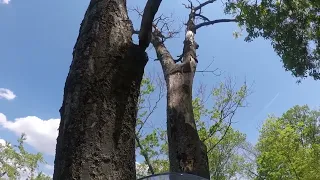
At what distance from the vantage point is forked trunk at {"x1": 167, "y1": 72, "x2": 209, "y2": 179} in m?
3.75

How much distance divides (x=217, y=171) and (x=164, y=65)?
536 inches

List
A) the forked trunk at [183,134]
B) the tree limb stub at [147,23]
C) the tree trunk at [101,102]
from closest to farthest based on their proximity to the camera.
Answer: the tree trunk at [101,102]
the tree limb stub at [147,23]
the forked trunk at [183,134]

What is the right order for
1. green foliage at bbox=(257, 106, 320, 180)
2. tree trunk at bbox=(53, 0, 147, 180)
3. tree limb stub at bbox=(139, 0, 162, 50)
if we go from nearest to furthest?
tree trunk at bbox=(53, 0, 147, 180) < tree limb stub at bbox=(139, 0, 162, 50) < green foliage at bbox=(257, 106, 320, 180)

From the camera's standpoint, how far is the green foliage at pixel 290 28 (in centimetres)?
669

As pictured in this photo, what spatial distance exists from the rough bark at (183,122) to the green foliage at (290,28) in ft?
6.93

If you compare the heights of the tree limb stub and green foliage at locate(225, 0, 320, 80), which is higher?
green foliage at locate(225, 0, 320, 80)

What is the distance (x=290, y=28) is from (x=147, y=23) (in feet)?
16.2

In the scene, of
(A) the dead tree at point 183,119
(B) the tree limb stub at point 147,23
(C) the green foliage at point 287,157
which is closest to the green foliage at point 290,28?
(A) the dead tree at point 183,119

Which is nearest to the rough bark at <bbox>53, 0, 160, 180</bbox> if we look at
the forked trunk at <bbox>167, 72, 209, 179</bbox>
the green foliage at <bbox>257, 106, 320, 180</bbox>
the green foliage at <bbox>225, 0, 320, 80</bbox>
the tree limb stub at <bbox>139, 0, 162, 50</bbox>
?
the tree limb stub at <bbox>139, 0, 162, 50</bbox>

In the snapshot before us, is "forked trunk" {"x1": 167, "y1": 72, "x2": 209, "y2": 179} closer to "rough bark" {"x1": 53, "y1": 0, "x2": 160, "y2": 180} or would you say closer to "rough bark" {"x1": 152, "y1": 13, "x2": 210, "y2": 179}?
"rough bark" {"x1": 152, "y1": 13, "x2": 210, "y2": 179}

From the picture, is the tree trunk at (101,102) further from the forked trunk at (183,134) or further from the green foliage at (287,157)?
the green foliage at (287,157)

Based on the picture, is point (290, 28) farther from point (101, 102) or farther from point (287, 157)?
point (287, 157)

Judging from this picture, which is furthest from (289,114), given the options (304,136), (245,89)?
(245,89)

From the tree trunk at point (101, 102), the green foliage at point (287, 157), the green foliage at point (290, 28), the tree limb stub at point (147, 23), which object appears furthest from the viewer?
the green foliage at point (287, 157)
